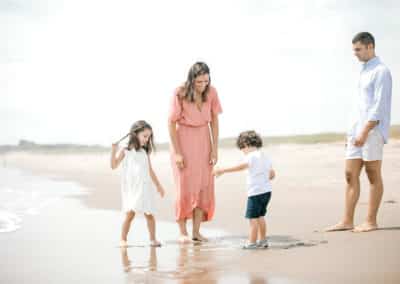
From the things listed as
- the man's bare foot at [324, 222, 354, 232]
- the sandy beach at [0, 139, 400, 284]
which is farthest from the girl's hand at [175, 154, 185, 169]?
the man's bare foot at [324, 222, 354, 232]

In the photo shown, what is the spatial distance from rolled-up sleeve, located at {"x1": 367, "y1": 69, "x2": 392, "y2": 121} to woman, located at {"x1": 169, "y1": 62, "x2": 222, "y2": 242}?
140cm

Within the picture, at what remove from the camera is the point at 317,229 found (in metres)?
6.25

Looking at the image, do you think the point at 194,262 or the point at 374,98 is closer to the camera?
the point at 194,262

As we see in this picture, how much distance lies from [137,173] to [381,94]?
2.23 m

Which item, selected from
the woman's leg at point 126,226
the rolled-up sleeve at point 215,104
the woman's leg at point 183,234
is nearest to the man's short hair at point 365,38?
the rolled-up sleeve at point 215,104

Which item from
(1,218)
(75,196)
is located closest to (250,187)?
(1,218)

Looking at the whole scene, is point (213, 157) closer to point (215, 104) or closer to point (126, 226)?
point (215, 104)

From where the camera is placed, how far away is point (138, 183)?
229 inches

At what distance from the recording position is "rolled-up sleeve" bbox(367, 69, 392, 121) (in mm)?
5840

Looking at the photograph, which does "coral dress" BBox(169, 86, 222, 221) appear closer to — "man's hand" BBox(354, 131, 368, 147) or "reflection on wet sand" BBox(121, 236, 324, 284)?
"reflection on wet sand" BBox(121, 236, 324, 284)

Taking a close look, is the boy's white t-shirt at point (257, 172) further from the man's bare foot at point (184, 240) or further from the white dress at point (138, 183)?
the white dress at point (138, 183)

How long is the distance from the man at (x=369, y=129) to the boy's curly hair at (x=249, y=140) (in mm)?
1069

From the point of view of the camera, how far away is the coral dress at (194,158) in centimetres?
606

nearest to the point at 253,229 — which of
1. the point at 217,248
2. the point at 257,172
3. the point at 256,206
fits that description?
the point at 256,206
